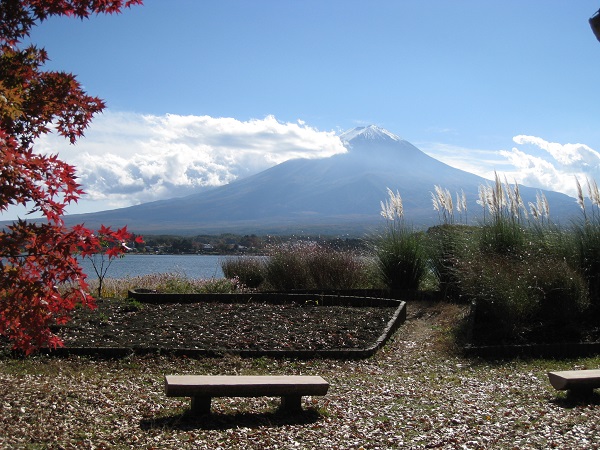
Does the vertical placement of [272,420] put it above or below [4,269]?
Answer: below

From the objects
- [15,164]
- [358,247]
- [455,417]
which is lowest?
[455,417]

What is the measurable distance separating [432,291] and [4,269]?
1031cm

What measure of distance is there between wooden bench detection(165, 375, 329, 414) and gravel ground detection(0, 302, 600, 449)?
5.7 inches

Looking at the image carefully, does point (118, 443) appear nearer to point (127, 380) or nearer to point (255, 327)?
point (127, 380)

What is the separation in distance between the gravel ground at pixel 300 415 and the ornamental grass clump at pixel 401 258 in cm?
601

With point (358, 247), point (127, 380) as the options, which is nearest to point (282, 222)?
point (358, 247)

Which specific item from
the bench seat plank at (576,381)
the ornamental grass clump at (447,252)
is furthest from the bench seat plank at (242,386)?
the ornamental grass clump at (447,252)

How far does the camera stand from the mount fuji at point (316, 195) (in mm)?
137375

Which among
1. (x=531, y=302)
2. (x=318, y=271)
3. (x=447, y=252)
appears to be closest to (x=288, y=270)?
(x=318, y=271)

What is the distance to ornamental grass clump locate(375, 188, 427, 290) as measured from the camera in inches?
547

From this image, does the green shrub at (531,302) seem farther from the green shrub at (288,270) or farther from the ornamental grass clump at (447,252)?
the green shrub at (288,270)

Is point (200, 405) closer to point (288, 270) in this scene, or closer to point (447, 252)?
point (447, 252)

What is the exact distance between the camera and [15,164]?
12.5ft

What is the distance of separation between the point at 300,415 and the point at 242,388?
0.57 metres
